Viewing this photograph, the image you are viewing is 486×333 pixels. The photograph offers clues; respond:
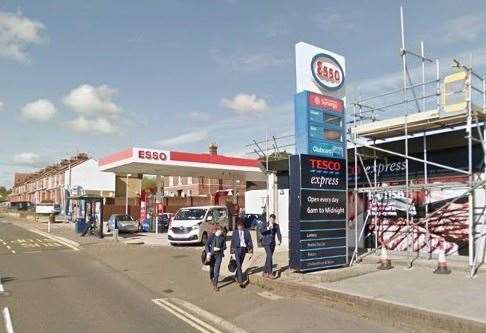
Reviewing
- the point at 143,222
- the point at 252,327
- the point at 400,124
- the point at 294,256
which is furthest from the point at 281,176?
the point at 143,222

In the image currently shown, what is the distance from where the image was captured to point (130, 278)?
568 inches

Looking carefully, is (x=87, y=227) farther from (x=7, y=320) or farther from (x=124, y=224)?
(x=7, y=320)

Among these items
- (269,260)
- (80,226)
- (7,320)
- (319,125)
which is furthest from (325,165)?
(80,226)

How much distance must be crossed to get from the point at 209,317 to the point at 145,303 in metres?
1.93

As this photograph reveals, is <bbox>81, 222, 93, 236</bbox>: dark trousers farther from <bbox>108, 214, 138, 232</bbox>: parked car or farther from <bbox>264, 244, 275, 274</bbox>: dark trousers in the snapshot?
<bbox>264, 244, 275, 274</bbox>: dark trousers

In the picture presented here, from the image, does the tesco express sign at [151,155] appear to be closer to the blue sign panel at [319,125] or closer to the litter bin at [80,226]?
the litter bin at [80,226]

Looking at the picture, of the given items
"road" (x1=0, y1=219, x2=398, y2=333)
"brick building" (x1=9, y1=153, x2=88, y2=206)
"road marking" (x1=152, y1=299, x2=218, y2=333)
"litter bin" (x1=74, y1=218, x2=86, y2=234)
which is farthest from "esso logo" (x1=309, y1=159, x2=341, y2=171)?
"brick building" (x1=9, y1=153, x2=88, y2=206)

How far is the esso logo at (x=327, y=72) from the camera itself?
13.1 m

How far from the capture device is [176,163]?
107 feet

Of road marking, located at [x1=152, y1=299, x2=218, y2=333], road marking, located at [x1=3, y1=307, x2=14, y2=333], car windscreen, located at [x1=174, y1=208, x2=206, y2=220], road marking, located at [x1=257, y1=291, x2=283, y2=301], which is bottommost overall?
road marking, located at [x1=152, y1=299, x2=218, y2=333]

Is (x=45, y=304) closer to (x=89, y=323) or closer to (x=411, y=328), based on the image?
(x=89, y=323)

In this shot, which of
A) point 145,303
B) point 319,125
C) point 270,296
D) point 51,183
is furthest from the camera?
point 51,183

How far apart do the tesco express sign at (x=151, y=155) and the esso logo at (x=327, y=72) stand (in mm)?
19014

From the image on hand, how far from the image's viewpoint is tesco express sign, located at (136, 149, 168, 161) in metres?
30.8
